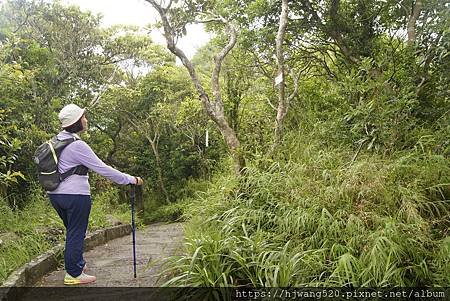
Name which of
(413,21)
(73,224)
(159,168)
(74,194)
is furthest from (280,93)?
(159,168)

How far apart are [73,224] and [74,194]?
28 centimetres

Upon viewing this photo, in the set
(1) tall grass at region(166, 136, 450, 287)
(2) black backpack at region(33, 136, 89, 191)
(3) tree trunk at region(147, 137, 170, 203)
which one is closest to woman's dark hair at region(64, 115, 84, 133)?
(2) black backpack at region(33, 136, 89, 191)

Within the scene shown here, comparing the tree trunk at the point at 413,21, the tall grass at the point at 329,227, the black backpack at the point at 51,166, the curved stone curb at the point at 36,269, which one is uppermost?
the tree trunk at the point at 413,21

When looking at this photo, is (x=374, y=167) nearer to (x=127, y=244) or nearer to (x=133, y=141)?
(x=127, y=244)

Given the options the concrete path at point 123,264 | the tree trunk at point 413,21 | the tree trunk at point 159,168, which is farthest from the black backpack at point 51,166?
the tree trunk at point 159,168

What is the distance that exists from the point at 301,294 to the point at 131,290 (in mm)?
1487

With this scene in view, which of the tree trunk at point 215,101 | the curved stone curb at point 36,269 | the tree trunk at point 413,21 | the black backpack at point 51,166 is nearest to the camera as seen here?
the curved stone curb at point 36,269

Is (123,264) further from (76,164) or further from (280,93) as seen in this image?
(280,93)

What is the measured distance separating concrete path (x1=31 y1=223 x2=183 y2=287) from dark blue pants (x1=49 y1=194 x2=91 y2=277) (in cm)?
24

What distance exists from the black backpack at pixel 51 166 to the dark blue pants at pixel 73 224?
132mm

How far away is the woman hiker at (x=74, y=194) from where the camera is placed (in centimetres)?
374

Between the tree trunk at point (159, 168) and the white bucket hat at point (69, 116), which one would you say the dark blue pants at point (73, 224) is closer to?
the white bucket hat at point (69, 116)

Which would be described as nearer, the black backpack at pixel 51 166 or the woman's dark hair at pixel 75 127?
the black backpack at pixel 51 166

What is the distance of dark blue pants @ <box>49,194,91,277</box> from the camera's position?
147 inches
